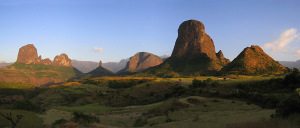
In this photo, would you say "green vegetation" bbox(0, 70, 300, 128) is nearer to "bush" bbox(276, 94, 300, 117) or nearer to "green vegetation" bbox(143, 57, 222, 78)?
"bush" bbox(276, 94, 300, 117)

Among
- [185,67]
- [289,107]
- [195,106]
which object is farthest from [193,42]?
[289,107]

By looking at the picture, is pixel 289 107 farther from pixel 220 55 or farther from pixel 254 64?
pixel 220 55

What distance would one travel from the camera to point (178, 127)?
47.4 ft

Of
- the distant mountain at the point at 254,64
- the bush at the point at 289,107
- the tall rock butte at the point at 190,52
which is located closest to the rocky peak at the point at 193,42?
the tall rock butte at the point at 190,52

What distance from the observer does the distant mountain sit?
8162cm

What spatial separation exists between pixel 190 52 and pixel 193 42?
10.2 m

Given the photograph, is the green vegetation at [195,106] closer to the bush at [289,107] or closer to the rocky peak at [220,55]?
the bush at [289,107]

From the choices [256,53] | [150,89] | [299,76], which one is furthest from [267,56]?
[299,76]

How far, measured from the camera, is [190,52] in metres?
178

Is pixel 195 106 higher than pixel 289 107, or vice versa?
pixel 289 107

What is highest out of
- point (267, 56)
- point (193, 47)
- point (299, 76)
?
point (193, 47)

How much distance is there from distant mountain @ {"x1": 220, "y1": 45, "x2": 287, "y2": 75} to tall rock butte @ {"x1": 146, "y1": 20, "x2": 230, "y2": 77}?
167 ft

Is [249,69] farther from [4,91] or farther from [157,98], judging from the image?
[4,91]

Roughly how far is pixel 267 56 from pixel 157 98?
69.1 metres
